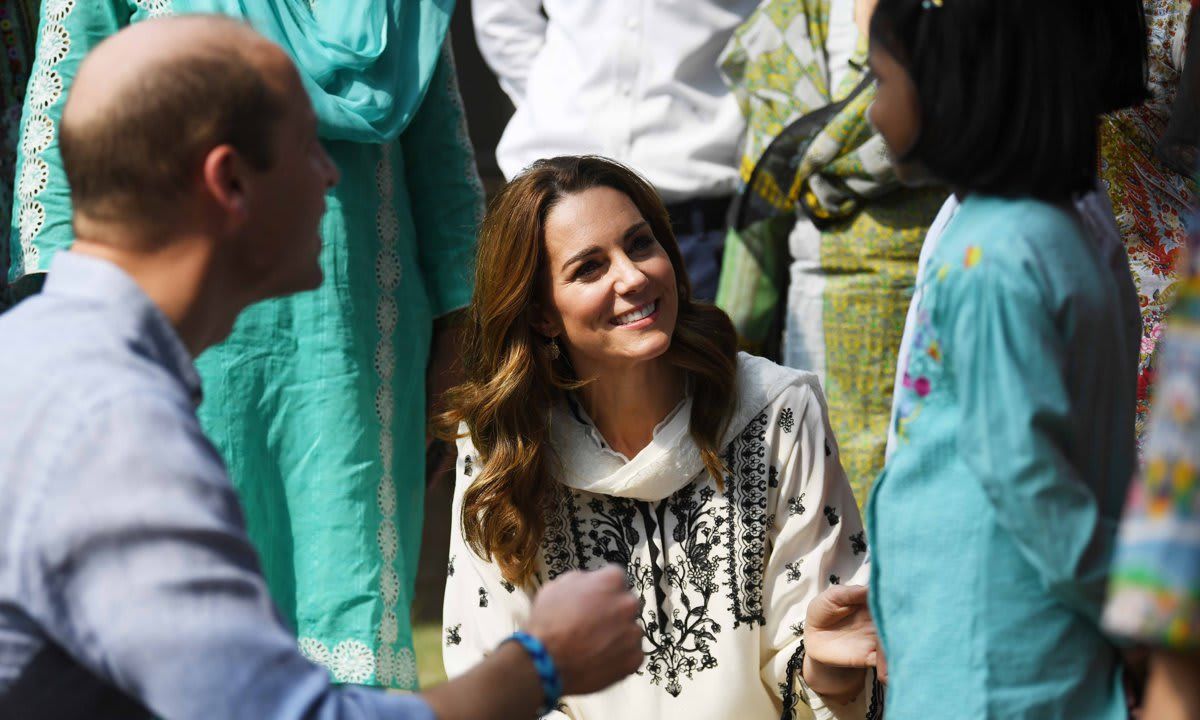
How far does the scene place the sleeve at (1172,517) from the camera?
1.21 m

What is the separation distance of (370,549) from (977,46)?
1.94 meters

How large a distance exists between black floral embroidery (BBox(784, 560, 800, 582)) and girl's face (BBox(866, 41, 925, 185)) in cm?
122

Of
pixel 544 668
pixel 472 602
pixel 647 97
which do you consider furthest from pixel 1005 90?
pixel 647 97

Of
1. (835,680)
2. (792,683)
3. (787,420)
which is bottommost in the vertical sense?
(792,683)

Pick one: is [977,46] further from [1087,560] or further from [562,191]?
[562,191]

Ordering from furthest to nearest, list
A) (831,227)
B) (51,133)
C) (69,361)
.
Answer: (831,227)
(51,133)
(69,361)

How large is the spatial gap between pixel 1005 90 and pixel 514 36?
287 centimetres

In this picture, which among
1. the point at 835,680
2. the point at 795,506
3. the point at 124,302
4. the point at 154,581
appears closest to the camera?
the point at 154,581

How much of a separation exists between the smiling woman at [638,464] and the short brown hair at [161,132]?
4.51ft

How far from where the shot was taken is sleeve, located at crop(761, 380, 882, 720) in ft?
9.61

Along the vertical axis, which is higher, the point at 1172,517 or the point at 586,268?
the point at 1172,517

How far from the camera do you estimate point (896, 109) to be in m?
1.85

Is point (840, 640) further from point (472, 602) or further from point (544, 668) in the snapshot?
point (544, 668)

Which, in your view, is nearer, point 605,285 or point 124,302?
point 124,302
